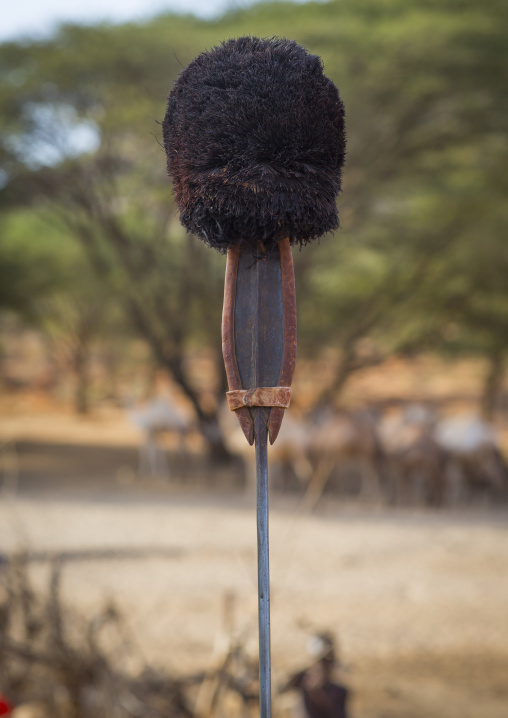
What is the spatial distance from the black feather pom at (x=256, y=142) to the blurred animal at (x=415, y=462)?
29.4 feet

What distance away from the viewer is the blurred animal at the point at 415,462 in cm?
1020

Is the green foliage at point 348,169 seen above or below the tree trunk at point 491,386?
above

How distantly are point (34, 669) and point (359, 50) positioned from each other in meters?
8.65

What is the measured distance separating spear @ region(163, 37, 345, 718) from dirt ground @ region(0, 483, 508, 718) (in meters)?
2.00

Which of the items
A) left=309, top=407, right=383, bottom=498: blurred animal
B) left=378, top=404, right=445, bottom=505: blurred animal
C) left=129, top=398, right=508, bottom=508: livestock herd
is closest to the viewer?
left=378, top=404, right=445, bottom=505: blurred animal

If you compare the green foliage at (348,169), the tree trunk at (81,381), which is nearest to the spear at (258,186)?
the green foliage at (348,169)

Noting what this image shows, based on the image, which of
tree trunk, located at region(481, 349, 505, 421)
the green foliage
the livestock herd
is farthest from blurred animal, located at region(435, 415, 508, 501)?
tree trunk, located at region(481, 349, 505, 421)

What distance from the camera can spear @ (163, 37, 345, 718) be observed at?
4.61 feet

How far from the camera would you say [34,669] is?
13.4 ft

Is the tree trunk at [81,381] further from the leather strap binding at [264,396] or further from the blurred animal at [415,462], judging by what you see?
the leather strap binding at [264,396]

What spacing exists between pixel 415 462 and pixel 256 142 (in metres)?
9.13

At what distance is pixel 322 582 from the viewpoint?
6.78 metres

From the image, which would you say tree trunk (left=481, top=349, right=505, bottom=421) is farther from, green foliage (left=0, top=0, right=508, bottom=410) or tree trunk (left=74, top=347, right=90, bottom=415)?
tree trunk (left=74, top=347, right=90, bottom=415)

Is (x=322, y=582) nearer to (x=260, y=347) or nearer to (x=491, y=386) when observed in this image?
(x=260, y=347)
